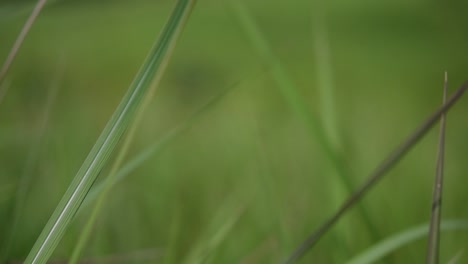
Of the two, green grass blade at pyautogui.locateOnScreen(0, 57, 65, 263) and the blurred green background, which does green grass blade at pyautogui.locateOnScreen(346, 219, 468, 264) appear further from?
green grass blade at pyautogui.locateOnScreen(0, 57, 65, 263)

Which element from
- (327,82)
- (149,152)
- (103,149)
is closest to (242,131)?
(327,82)

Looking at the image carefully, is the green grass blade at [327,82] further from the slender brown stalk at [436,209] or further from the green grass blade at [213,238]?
the slender brown stalk at [436,209]

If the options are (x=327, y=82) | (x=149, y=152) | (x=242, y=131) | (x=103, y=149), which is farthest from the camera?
(x=242, y=131)

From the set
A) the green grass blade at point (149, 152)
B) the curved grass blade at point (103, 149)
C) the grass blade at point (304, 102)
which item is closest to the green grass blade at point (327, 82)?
the grass blade at point (304, 102)

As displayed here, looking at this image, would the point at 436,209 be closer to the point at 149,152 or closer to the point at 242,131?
the point at 149,152

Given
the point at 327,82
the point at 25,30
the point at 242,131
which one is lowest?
the point at 242,131
